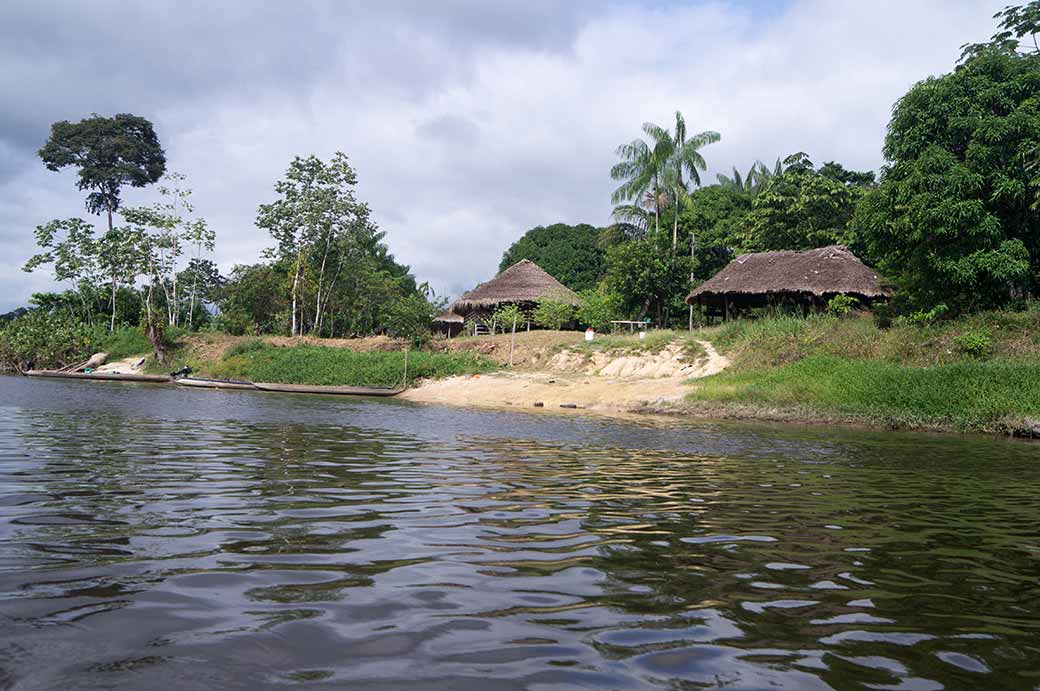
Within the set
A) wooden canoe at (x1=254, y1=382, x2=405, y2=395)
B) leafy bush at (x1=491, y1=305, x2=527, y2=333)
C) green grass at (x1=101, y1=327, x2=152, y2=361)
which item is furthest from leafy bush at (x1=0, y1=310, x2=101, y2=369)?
leafy bush at (x1=491, y1=305, x2=527, y2=333)

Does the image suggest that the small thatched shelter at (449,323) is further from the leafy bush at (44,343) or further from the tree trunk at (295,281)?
the leafy bush at (44,343)

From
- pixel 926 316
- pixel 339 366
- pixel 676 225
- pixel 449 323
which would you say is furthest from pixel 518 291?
pixel 926 316

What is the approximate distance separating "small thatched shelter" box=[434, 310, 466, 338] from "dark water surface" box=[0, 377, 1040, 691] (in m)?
36.8

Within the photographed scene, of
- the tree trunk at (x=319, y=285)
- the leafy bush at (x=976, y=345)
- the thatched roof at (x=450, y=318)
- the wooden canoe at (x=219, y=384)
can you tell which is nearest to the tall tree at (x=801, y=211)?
the leafy bush at (x=976, y=345)

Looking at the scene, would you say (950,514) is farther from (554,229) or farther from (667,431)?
(554,229)

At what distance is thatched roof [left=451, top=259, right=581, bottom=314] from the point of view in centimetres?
4109

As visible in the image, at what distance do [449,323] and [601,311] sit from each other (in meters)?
11.9

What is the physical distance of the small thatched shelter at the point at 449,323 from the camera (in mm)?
45812

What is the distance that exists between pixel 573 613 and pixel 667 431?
12.1 m

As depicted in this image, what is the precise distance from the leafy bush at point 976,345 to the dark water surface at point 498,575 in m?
14.5

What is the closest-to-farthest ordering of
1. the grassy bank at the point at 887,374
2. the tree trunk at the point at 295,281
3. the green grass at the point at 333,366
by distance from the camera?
the grassy bank at the point at 887,374 < the green grass at the point at 333,366 < the tree trunk at the point at 295,281

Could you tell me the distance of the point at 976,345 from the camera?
A: 21.5 m

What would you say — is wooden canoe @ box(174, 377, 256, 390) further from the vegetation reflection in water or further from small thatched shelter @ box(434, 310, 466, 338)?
the vegetation reflection in water

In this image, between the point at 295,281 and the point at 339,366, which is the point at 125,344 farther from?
the point at 339,366
